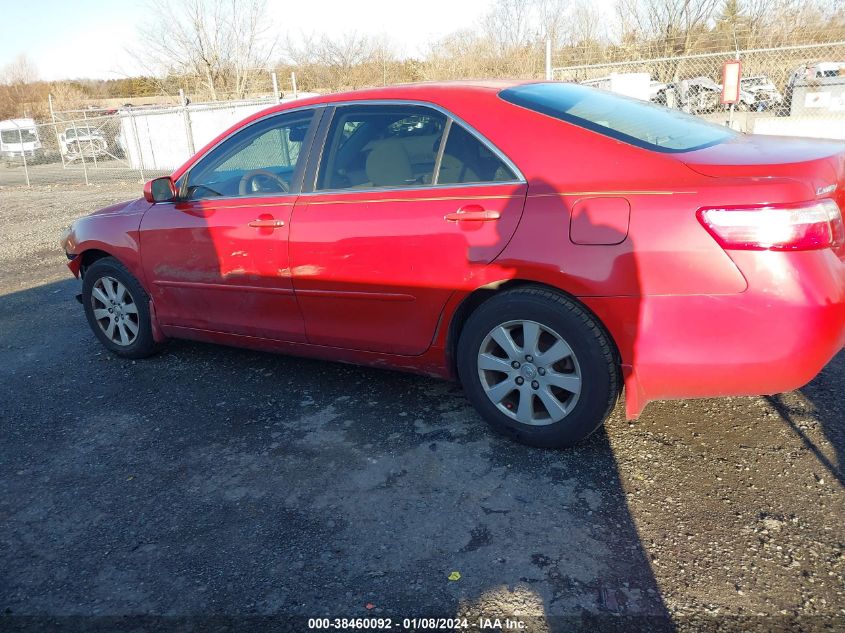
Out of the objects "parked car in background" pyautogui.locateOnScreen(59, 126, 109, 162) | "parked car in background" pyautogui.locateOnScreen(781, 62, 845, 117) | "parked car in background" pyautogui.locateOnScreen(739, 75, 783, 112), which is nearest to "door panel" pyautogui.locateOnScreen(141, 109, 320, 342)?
"parked car in background" pyautogui.locateOnScreen(739, 75, 783, 112)

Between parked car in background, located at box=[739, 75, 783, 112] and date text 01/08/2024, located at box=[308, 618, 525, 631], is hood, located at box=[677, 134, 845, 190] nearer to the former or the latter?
date text 01/08/2024, located at box=[308, 618, 525, 631]

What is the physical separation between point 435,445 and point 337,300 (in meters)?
0.94

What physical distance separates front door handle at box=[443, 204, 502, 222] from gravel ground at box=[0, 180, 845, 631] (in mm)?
1094

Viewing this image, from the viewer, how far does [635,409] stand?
3.09 metres

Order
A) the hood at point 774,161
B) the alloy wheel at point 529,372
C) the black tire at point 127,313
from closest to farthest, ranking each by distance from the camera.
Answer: the hood at point 774,161 < the alloy wheel at point 529,372 < the black tire at point 127,313

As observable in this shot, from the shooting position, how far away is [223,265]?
4156 mm

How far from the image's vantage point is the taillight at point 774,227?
266 centimetres

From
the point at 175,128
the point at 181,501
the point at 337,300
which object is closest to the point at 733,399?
the point at 337,300

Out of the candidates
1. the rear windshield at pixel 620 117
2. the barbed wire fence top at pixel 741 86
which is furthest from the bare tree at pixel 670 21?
the rear windshield at pixel 620 117

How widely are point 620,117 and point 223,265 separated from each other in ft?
7.75

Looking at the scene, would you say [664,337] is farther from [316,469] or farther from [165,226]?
[165,226]

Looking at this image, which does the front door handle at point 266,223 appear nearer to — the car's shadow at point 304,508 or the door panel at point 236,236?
the door panel at point 236,236

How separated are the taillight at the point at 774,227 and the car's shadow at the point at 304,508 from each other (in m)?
1.14

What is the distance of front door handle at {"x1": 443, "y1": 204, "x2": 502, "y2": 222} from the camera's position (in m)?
3.19
